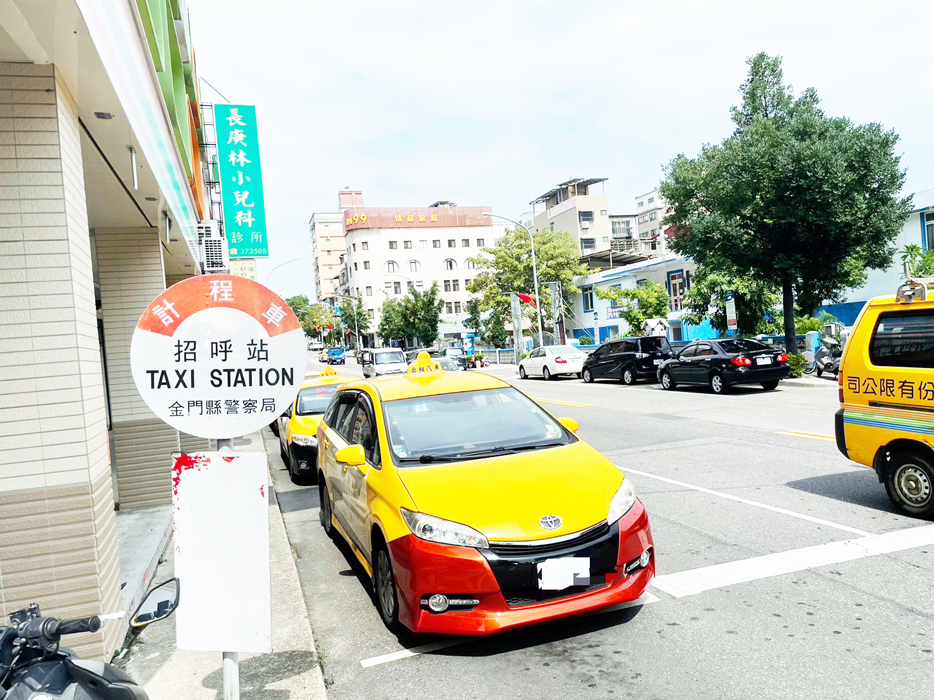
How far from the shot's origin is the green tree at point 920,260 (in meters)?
24.8

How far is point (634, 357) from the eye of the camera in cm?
2505

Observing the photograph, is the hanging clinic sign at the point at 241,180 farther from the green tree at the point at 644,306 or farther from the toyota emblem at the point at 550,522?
the green tree at the point at 644,306

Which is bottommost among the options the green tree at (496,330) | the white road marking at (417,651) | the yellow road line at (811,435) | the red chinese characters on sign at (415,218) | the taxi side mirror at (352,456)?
the white road marking at (417,651)

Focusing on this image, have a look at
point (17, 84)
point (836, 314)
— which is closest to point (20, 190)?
point (17, 84)

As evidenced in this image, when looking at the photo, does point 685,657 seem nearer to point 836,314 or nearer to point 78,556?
point 78,556

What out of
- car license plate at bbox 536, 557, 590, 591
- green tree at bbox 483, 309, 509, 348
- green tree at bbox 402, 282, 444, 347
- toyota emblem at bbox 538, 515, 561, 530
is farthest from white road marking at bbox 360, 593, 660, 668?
green tree at bbox 402, 282, 444, 347

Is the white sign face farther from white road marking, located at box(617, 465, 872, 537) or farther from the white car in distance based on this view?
the white car in distance

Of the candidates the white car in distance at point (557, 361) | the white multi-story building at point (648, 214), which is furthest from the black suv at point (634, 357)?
the white multi-story building at point (648, 214)

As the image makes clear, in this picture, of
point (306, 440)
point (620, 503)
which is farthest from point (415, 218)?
point (620, 503)

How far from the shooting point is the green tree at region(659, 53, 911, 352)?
19.5 metres

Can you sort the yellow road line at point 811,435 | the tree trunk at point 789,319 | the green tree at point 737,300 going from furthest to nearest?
the green tree at point 737,300
the tree trunk at point 789,319
the yellow road line at point 811,435

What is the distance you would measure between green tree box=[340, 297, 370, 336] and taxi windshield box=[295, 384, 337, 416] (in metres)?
78.4

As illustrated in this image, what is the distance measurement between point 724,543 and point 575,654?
2.49m

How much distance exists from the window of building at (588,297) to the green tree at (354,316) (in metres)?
45.3
